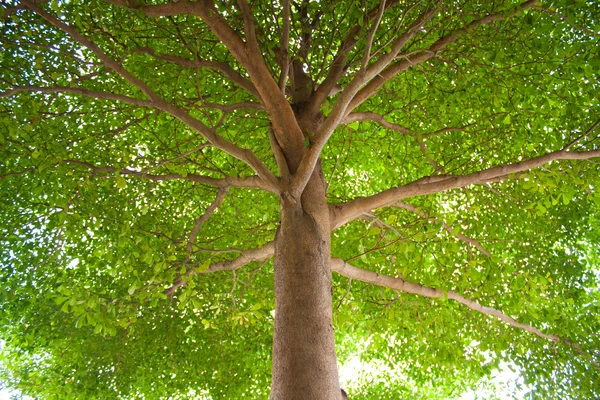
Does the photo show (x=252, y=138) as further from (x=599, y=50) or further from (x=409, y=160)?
(x=599, y=50)

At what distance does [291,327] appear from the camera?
3438 millimetres

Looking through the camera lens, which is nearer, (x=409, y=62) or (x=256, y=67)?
(x=256, y=67)

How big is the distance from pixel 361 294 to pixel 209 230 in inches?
109

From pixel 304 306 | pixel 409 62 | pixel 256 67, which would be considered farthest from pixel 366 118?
pixel 304 306

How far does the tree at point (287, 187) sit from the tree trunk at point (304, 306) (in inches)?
0.7

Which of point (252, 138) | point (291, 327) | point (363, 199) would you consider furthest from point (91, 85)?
point (291, 327)

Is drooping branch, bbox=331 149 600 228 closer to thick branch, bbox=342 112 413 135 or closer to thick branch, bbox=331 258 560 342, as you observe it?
thick branch, bbox=331 258 560 342

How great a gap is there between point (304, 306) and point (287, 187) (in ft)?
3.58

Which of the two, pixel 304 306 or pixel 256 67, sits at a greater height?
pixel 256 67

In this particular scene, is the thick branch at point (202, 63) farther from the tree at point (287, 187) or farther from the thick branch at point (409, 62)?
the thick branch at point (409, 62)

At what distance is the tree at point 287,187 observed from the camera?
4.14m

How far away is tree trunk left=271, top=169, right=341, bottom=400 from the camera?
3.21m

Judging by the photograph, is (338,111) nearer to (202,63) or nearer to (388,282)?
(202,63)

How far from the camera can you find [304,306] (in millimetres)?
3531
